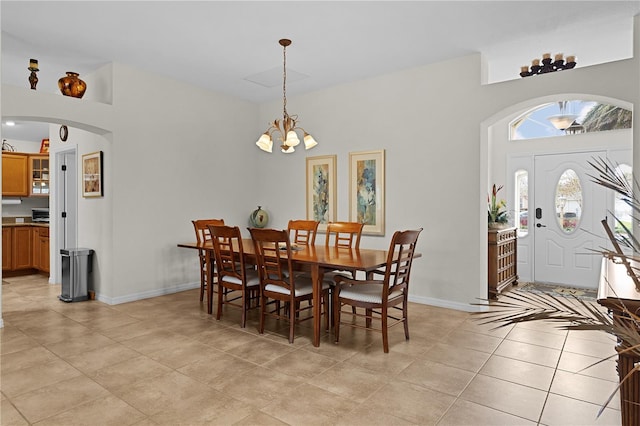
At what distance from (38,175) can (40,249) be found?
63.3 inches

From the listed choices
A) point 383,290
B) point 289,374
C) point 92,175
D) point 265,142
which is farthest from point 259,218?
point 289,374

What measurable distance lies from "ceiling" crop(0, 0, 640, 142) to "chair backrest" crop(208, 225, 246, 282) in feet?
6.31

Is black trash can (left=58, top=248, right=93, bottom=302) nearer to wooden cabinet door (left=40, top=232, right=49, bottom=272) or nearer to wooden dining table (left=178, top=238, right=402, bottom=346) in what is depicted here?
wooden cabinet door (left=40, top=232, right=49, bottom=272)

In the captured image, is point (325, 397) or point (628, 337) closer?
point (628, 337)

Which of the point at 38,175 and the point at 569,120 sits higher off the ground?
the point at 569,120

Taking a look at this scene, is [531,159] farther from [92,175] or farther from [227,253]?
[92,175]

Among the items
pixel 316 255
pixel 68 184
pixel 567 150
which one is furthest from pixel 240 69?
pixel 567 150

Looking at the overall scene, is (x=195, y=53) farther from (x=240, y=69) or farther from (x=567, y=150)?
(x=567, y=150)

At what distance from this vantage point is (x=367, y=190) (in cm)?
521

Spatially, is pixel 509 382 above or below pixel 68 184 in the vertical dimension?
below

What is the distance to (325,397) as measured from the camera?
2.43 metres

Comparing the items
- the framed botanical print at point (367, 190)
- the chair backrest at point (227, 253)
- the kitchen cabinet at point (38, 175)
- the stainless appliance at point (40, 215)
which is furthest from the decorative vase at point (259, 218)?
the kitchen cabinet at point (38, 175)

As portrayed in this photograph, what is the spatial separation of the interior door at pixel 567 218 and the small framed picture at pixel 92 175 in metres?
6.08

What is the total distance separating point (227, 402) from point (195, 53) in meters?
3.63
